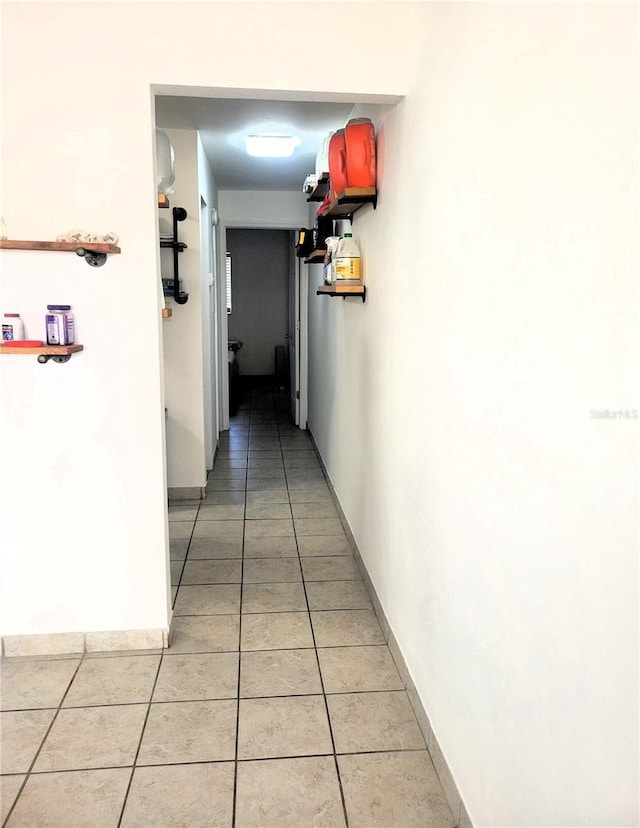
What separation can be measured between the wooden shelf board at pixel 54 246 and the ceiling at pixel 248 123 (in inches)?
54.9

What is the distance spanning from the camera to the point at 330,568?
3262mm

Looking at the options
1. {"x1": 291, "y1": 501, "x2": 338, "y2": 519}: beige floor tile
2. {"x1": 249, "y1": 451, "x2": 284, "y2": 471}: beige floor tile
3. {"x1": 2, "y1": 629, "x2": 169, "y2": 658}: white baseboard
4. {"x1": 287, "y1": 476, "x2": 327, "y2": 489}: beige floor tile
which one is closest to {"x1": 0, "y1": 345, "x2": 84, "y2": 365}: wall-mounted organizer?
{"x1": 2, "y1": 629, "x2": 169, "y2": 658}: white baseboard

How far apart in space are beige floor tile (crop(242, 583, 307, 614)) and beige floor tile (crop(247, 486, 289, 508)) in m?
1.18

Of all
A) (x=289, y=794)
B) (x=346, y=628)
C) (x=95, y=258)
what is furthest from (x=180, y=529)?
(x=289, y=794)

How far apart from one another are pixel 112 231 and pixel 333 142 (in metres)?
1.09

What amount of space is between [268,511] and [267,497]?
0.94ft

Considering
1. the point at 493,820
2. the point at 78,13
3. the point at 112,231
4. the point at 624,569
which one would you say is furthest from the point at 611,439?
the point at 78,13

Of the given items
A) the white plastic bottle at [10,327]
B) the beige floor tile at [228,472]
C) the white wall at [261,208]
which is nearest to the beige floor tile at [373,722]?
the white plastic bottle at [10,327]

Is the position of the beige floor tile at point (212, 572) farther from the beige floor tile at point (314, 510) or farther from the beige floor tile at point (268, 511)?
the beige floor tile at point (314, 510)

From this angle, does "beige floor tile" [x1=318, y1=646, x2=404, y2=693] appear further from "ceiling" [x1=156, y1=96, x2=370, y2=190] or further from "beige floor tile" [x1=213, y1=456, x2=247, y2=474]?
"beige floor tile" [x1=213, y1=456, x2=247, y2=474]

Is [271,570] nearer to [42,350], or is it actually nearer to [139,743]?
[139,743]

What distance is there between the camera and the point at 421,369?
2.06 m

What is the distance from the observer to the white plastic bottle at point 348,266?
3.03 m

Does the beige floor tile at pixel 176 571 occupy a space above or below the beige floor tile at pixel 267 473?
below
